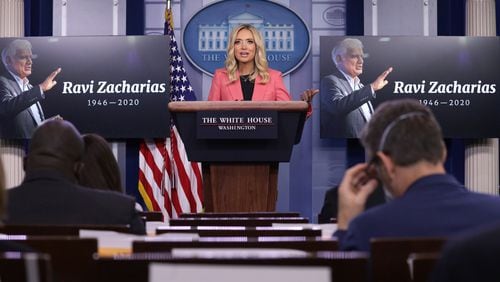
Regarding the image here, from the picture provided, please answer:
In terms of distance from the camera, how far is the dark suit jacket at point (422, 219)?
1.79 m

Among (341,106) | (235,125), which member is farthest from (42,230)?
(341,106)

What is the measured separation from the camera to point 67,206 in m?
2.63

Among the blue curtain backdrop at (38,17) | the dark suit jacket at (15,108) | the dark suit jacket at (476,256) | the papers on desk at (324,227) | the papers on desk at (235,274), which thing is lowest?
the papers on desk at (324,227)

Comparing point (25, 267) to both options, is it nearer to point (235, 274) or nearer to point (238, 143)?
point (235, 274)

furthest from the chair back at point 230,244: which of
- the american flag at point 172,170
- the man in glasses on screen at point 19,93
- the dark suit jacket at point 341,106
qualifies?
the man in glasses on screen at point 19,93

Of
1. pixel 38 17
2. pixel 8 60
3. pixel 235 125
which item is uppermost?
pixel 38 17

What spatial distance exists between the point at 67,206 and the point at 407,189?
4.11ft

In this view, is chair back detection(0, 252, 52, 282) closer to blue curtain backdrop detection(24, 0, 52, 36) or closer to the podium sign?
the podium sign

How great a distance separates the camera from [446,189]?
75.3 inches

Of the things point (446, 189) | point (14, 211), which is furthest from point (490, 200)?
point (14, 211)

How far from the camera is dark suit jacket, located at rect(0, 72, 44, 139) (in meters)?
8.01

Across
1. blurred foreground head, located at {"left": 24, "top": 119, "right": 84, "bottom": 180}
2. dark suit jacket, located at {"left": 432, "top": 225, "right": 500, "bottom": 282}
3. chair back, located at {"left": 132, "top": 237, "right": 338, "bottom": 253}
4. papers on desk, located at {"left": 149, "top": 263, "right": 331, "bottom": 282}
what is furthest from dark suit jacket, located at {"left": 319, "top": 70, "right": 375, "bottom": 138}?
dark suit jacket, located at {"left": 432, "top": 225, "right": 500, "bottom": 282}

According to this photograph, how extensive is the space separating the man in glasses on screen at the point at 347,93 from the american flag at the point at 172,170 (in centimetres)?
146

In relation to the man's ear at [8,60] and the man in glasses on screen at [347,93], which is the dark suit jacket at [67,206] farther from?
the man's ear at [8,60]
